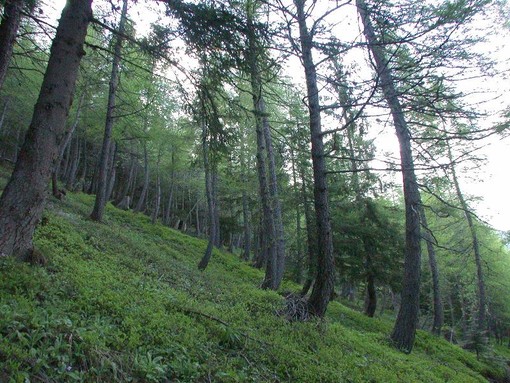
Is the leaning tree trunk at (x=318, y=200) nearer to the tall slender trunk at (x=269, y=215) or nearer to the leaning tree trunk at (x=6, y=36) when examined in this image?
the tall slender trunk at (x=269, y=215)

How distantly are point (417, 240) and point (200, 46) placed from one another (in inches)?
283

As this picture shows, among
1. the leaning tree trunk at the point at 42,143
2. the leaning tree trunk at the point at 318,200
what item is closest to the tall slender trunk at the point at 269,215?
the leaning tree trunk at the point at 318,200

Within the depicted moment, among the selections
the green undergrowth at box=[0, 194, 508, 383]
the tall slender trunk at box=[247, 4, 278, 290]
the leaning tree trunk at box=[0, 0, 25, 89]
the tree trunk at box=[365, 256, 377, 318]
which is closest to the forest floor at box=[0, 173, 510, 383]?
the green undergrowth at box=[0, 194, 508, 383]

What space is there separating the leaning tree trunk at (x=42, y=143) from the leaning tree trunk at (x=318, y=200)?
12.9 ft

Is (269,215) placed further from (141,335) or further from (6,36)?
(6,36)

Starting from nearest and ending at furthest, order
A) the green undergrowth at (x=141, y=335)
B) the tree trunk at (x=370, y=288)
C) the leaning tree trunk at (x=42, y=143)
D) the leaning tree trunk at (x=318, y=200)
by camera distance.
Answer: the green undergrowth at (x=141, y=335)
the leaning tree trunk at (x=42, y=143)
the leaning tree trunk at (x=318, y=200)
the tree trunk at (x=370, y=288)

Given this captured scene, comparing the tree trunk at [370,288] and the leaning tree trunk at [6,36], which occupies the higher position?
the leaning tree trunk at [6,36]

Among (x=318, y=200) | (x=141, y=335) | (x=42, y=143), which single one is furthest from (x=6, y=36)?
(x=318, y=200)

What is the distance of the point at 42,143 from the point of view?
4.25m

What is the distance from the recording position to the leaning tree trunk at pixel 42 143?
4.08 m

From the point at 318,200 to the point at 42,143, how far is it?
4.70m

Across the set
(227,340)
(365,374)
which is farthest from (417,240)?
(227,340)

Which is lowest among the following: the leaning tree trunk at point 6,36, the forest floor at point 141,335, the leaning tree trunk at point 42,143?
the forest floor at point 141,335

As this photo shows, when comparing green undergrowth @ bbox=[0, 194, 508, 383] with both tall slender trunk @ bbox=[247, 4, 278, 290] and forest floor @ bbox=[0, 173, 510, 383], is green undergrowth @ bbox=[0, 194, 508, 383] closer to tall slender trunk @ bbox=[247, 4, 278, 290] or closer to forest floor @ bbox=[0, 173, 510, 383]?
forest floor @ bbox=[0, 173, 510, 383]
